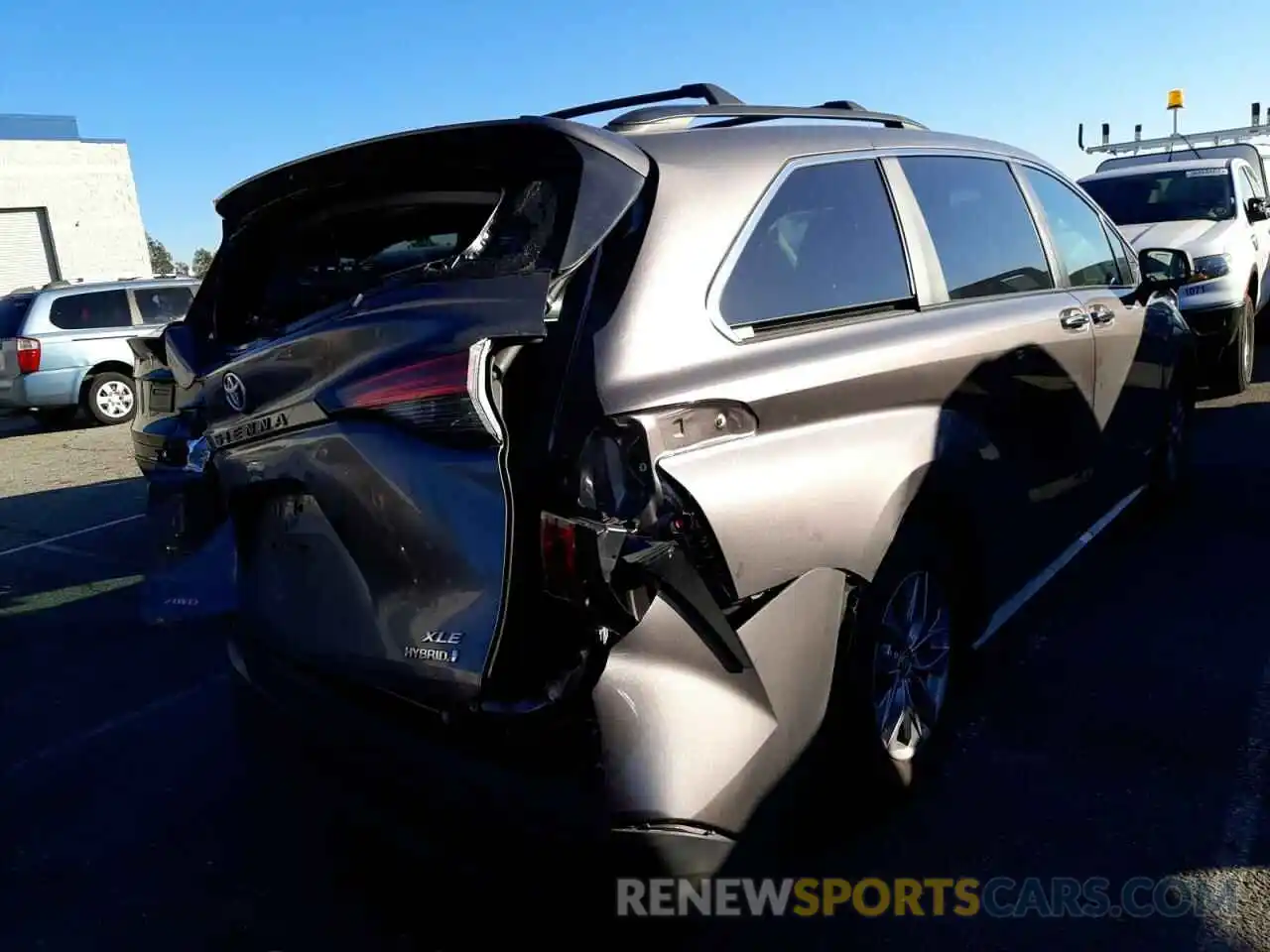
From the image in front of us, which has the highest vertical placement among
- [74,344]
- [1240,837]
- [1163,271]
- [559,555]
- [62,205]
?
[62,205]

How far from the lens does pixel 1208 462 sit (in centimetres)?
625

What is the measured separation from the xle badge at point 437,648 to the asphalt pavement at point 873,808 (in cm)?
46

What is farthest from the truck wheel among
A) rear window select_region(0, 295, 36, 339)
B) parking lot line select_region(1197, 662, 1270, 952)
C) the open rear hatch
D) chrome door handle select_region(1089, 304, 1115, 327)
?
rear window select_region(0, 295, 36, 339)

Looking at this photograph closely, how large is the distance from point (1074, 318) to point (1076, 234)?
59 centimetres

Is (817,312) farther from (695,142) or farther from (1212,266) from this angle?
(1212,266)

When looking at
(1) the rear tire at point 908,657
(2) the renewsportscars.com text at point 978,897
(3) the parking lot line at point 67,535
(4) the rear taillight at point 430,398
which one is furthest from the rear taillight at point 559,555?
(3) the parking lot line at point 67,535

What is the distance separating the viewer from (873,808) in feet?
9.05

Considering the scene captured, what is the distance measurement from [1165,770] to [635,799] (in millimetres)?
1870

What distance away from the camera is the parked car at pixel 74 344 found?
1195cm

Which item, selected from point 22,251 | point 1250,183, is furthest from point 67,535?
point 22,251

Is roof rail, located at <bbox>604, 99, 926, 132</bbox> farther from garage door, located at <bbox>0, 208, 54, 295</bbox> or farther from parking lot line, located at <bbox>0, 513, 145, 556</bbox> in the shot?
garage door, located at <bbox>0, 208, 54, 295</bbox>

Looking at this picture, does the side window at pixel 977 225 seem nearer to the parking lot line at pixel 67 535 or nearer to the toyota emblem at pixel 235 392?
the toyota emblem at pixel 235 392

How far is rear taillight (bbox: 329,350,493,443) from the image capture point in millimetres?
1994

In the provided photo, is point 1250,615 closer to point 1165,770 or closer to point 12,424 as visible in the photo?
point 1165,770
